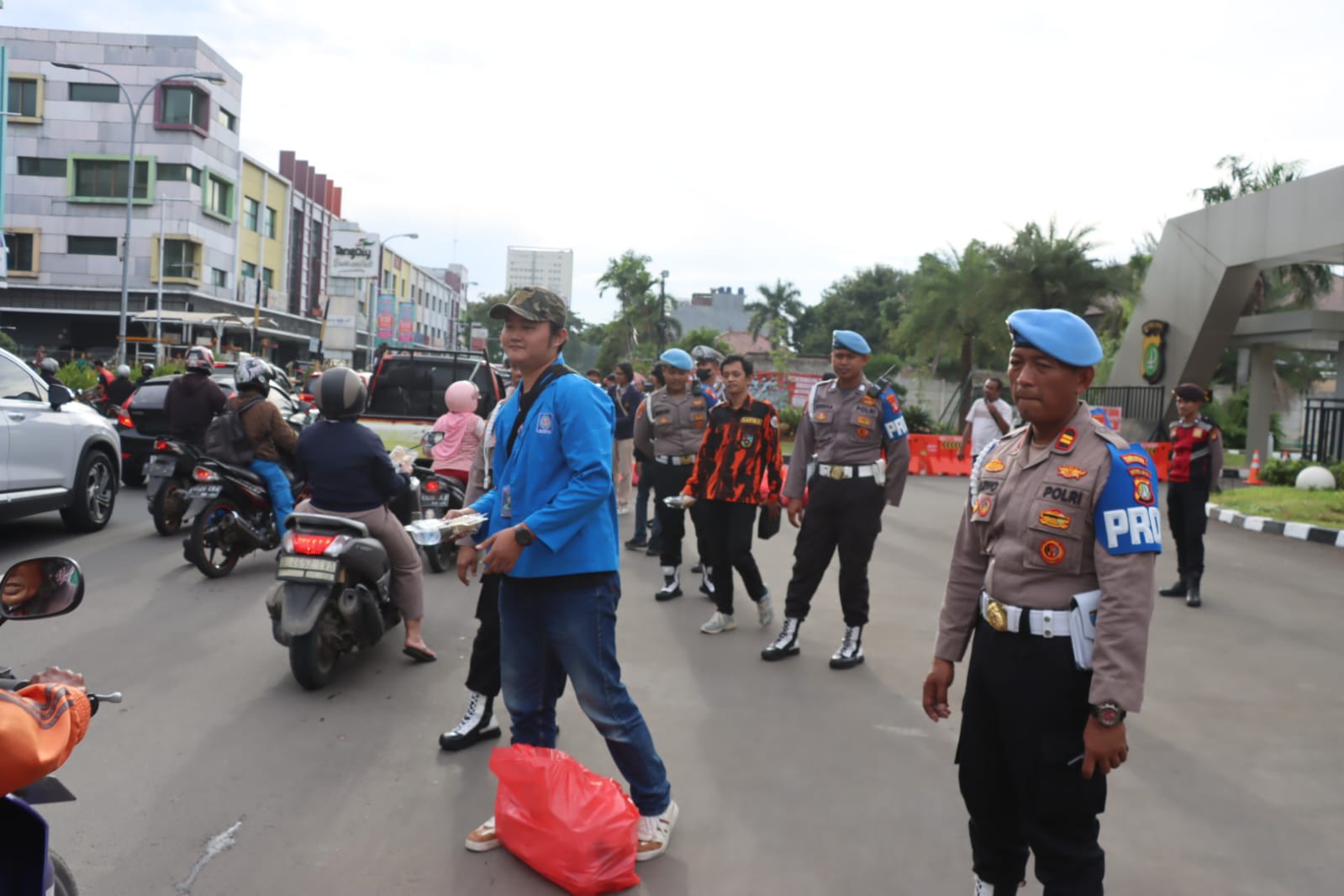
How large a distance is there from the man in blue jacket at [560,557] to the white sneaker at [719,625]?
3264mm

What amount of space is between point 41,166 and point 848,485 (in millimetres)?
49144

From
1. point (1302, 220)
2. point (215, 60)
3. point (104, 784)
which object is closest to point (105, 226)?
point (215, 60)

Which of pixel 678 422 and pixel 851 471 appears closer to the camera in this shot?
pixel 851 471

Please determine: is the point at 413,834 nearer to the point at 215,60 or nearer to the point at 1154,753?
the point at 1154,753

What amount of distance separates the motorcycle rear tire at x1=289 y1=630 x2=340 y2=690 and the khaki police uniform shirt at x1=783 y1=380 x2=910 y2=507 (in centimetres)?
288

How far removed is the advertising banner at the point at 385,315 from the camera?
236 ft

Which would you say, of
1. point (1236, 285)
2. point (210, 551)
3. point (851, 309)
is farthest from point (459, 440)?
point (851, 309)

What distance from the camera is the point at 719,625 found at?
277 inches

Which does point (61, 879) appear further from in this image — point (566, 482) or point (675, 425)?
point (675, 425)

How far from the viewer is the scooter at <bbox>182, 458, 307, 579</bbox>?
26.5 ft

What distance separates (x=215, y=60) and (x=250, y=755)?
49.6 metres

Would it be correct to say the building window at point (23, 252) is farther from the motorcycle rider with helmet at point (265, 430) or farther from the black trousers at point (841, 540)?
the black trousers at point (841, 540)

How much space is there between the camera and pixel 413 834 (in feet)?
12.4

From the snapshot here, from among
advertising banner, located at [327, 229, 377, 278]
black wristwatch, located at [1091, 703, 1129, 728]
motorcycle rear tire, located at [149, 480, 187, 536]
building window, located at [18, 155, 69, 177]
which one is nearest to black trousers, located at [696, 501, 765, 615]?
black wristwatch, located at [1091, 703, 1129, 728]
